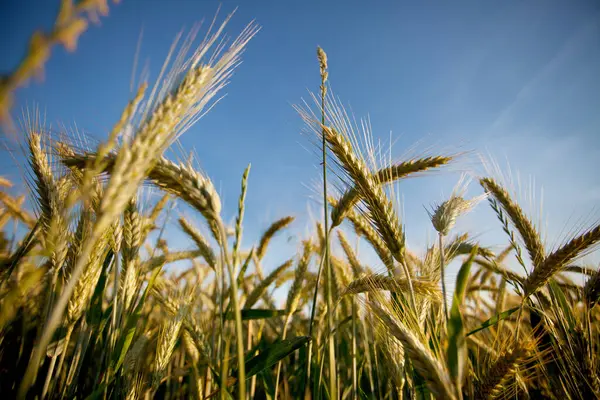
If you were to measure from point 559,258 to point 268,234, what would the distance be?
274 centimetres

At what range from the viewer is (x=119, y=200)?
0.86 meters

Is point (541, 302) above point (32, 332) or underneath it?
underneath

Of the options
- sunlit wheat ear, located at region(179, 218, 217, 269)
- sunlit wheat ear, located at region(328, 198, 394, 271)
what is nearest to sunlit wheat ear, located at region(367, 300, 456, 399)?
sunlit wheat ear, located at region(328, 198, 394, 271)

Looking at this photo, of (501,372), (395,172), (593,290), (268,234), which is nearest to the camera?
(501,372)

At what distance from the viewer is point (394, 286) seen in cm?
164

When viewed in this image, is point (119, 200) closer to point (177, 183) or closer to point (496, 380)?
point (177, 183)

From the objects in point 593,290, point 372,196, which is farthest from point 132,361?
point 593,290

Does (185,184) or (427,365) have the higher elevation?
(185,184)

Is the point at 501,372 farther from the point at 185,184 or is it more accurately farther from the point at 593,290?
the point at 185,184

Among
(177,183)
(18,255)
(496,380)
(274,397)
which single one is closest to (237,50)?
(177,183)

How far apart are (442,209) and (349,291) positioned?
34.8 inches

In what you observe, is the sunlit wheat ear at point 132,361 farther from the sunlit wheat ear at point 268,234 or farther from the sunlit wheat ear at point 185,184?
the sunlit wheat ear at point 268,234

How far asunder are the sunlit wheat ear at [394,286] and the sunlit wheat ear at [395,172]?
50 centimetres

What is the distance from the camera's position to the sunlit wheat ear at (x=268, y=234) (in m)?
3.52
